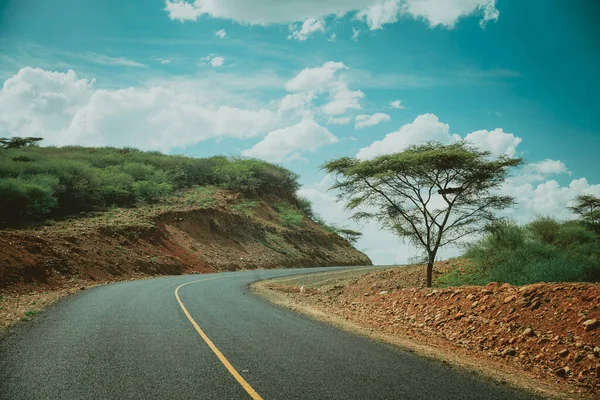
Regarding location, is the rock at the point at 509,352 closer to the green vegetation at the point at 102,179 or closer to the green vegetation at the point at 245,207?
the green vegetation at the point at 102,179

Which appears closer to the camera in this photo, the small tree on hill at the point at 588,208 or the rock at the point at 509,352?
the rock at the point at 509,352

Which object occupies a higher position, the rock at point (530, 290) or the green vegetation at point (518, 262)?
the green vegetation at point (518, 262)

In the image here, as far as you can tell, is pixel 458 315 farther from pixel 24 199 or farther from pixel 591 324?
pixel 24 199

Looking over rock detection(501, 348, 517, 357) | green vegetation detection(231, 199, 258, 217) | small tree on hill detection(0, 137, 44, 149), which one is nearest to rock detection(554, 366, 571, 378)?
rock detection(501, 348, 517, 357)

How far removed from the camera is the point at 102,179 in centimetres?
3644

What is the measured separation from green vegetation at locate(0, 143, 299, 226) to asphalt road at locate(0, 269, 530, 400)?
2083 centimetres

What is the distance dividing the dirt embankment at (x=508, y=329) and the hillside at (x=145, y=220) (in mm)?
16163

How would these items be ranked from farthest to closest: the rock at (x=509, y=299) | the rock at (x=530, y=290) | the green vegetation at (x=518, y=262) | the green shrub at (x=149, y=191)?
the green shrub at (x=149, y=191) < the green vegetation at (x=518, y=262) < the rock at (x=509, y=299) < the rock at (x=530, y=290)

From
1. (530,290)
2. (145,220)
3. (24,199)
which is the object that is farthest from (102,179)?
(530,290)

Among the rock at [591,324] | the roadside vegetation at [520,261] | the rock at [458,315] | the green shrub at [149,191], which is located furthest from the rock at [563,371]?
the green shrub at [149,191]

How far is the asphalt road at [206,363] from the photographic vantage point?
205 inches

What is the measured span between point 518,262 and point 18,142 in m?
62.0

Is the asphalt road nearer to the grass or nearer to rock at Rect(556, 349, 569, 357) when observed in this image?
the grass

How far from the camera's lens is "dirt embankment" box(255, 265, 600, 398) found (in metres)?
6.98
